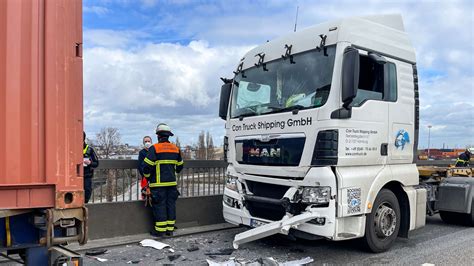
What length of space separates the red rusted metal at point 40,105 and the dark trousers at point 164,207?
385 centimetres

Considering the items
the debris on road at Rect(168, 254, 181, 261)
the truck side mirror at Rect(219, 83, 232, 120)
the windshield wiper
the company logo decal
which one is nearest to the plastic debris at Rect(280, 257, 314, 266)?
the debris on road at Rect(168, 254, 181, 261)

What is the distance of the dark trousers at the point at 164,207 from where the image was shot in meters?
6.61

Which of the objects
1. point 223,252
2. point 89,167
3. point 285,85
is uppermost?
point 285,85

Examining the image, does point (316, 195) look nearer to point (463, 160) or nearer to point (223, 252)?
point (223, 252)

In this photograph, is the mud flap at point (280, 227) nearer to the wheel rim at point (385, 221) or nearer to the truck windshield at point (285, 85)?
the wheel rim at point (385, 221)

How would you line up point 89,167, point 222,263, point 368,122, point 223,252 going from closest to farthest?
point 222,263 < point 368,122 < point 223,252 < point 89,167

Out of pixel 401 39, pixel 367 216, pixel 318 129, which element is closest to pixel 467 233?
pixel 367 216

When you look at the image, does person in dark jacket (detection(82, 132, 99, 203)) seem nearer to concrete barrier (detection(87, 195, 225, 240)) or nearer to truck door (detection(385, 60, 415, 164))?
concrete barrier (detection(87, 195, 225, 240))

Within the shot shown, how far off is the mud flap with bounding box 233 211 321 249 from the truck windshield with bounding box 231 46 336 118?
1392 mm

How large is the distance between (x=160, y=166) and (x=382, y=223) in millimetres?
3496

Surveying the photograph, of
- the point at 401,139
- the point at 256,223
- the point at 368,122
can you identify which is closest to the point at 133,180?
the point at 256,223

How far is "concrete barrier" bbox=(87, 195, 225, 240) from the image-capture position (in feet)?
20.9

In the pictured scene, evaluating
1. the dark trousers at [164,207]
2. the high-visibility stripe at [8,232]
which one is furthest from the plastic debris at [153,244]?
the high-visibility stripe at [8,232]

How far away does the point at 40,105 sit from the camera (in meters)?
2.71
